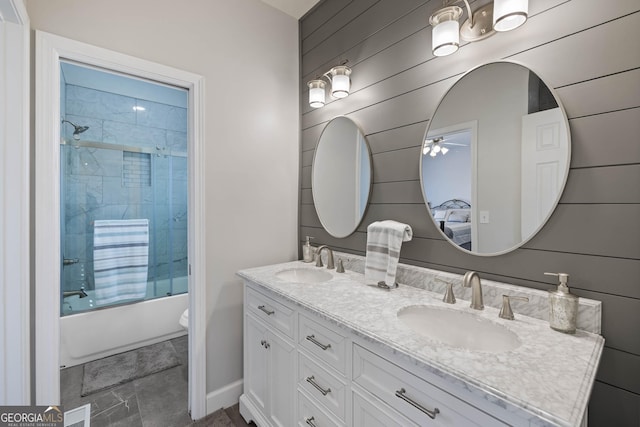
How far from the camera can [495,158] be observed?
1183 millimetres

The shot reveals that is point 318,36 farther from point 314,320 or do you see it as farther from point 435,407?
point 435,407

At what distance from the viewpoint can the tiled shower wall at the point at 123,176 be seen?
2.56 m

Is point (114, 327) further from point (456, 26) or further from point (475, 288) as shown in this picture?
point (456, 26)

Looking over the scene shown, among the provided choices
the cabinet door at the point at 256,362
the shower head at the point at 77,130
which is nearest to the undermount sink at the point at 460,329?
the cabinet door at the point at 256,362

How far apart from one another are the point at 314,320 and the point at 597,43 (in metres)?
1.42

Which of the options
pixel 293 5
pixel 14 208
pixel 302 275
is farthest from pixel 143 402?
pixel 293 5

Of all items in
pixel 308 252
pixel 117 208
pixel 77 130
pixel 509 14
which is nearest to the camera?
pixel 509 14

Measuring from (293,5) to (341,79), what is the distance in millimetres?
851

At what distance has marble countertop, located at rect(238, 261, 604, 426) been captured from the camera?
60 cm

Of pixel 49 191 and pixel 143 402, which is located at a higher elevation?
Result: pixel 49 191

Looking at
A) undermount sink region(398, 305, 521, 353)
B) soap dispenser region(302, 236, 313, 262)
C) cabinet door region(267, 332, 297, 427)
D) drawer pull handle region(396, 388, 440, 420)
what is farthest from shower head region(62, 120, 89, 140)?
drawer pull handle region(396, 388, 440, 420)

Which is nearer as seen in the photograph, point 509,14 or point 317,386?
point 509,14

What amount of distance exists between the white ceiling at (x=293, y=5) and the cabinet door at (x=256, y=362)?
7.25 ft

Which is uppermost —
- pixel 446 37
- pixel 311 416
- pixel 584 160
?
pixel 446 37
